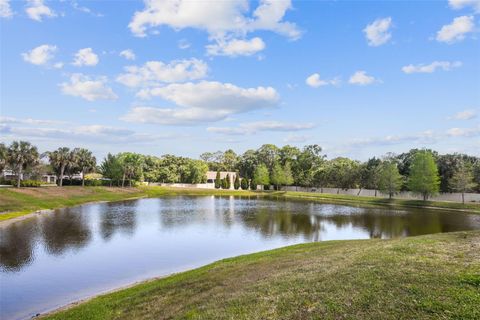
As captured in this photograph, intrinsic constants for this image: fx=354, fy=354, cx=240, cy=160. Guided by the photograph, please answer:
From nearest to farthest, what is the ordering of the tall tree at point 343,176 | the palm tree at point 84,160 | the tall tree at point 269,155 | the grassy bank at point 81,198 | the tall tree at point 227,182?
the grassy bank at point 81,198, the palm tree at point 84,160, the tall tree at point 343,176, the tall tree at point 227,182, the tall tree at point 269,155

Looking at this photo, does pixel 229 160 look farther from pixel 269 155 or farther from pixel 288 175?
pixel 288 175

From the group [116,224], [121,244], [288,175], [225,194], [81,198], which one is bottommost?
[121,244]

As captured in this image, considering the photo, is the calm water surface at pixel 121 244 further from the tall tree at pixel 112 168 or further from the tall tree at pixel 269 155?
the tall tree at pixel 269 155

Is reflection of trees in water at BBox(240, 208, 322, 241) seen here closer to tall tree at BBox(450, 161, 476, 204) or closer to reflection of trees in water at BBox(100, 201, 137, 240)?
reflection of trees in water at BBox(100, 201, 137, 240)

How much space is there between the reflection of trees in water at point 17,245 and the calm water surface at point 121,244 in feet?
0.18

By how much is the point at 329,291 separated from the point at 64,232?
2944 centimetres

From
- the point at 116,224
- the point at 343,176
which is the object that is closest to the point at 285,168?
the point at 343,176

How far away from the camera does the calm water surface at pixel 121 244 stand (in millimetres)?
17891

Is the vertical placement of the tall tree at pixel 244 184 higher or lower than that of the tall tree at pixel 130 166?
lower

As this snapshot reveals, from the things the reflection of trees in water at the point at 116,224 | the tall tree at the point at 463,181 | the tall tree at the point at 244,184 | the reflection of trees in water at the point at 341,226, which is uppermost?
the tall tree at the point at 463,181

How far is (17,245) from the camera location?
2647 cm

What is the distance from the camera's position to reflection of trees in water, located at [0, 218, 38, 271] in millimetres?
21591

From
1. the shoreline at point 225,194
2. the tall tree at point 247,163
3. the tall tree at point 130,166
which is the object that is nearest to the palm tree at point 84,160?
the shoreline at point 225,194

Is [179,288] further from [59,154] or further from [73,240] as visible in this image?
[59,154]
